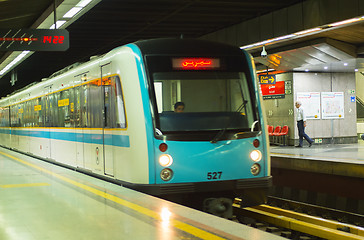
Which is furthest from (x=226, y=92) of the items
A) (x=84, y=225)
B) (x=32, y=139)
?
(x=32, y=139)

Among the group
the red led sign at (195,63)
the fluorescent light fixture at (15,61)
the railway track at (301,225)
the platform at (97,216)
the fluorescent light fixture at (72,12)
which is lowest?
the railway track at (301,225)

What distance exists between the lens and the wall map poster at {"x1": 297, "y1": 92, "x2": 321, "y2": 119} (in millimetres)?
19589

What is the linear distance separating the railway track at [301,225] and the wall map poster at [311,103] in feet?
32.6

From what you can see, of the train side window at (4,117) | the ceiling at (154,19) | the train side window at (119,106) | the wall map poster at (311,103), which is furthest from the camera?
the train side window at (4,117)

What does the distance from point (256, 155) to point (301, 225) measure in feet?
4.99

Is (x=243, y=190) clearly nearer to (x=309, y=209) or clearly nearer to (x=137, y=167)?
(x=137, y=167)

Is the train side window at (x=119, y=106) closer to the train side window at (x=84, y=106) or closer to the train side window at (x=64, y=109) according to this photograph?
the train side window at (x=84, y=106)

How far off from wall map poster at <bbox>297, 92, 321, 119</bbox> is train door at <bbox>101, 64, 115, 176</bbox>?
41.2 feet

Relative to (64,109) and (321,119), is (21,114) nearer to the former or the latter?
(64,109)

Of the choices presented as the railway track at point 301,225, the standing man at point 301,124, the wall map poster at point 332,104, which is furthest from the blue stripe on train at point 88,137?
the wall map poster at point 332,104

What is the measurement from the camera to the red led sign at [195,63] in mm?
7418

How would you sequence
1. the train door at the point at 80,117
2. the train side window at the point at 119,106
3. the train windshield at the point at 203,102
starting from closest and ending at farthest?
the train windshield at the point at 203,102 < the train side window at the point at 119,106 < the train door at the point at 80,117

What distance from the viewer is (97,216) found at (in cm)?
590

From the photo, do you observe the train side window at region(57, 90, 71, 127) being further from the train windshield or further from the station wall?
the station wall
